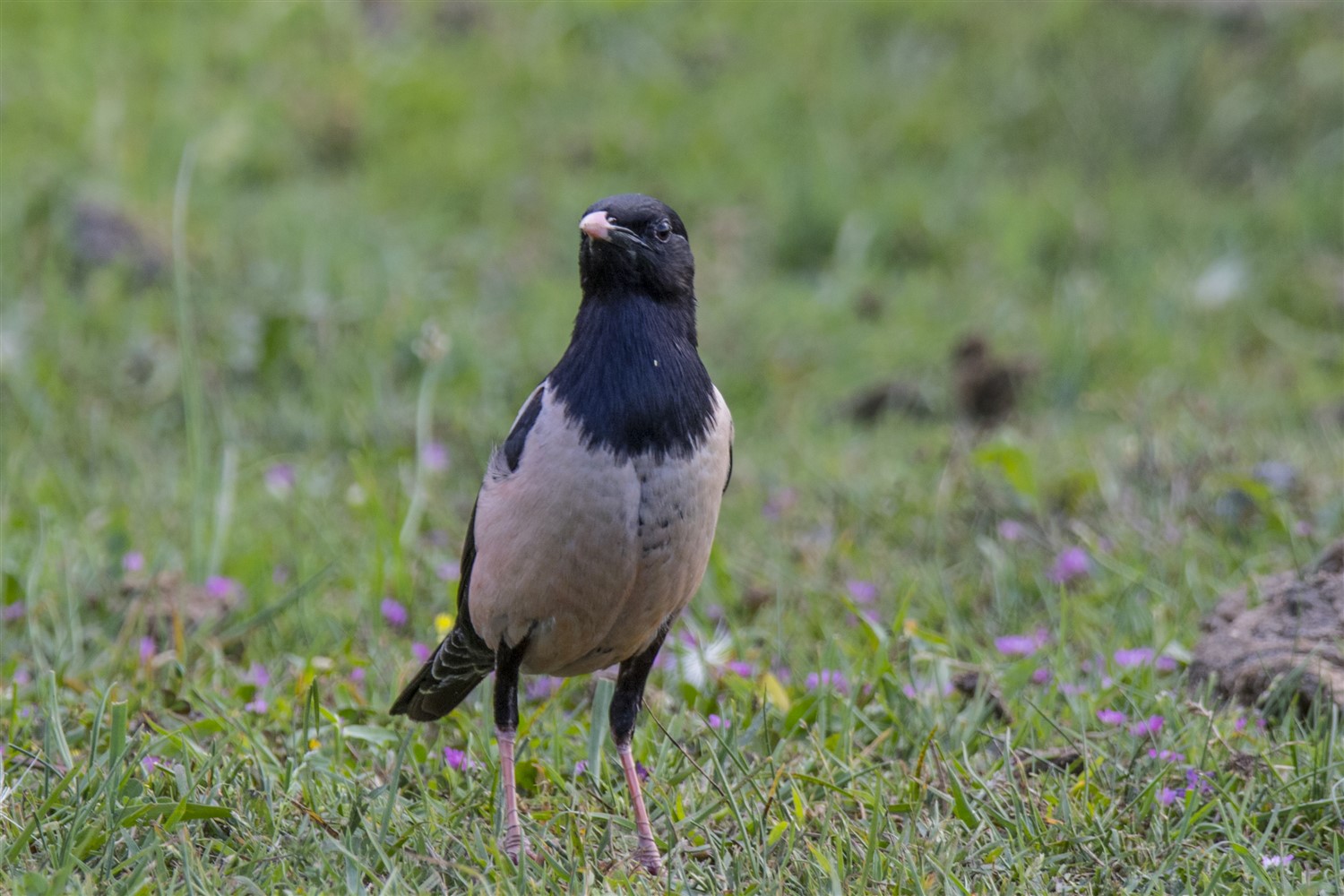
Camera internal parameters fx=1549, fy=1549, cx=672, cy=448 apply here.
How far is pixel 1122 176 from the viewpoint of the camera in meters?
8.51

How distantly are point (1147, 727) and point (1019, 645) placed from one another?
704 millimetres

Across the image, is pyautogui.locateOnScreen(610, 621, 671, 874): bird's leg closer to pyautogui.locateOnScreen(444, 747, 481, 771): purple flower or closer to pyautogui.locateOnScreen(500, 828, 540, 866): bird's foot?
pyautogui.locateOnScreen(500, 828, 540, 866): bird's foot

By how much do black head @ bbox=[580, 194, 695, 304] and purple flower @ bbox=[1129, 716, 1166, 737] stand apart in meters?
1.39

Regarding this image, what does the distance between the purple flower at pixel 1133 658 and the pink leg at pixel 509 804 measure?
156cm

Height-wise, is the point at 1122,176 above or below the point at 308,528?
above

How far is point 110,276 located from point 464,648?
397cm

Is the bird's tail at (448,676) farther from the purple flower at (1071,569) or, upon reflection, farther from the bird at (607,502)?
the purple flower at (1071,569)

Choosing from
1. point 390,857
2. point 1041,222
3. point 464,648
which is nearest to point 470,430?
point 464,648

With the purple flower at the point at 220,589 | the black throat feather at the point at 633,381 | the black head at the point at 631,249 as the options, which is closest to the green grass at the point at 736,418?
the purple flower at the point at 220,589

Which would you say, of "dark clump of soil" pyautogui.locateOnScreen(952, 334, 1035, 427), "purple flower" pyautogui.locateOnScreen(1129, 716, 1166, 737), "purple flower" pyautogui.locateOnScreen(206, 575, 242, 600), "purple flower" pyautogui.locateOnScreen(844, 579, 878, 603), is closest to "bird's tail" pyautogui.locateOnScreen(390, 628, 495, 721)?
"purple flower" pyautogui.locateOnScreen(206, 575, 242, 600)

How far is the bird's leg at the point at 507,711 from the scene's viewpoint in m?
3.14

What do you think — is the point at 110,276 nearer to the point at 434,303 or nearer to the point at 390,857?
the point at 434,303

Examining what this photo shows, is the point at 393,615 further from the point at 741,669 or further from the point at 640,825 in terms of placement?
the point at 640,825

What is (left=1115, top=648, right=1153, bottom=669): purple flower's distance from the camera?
12.6ft
